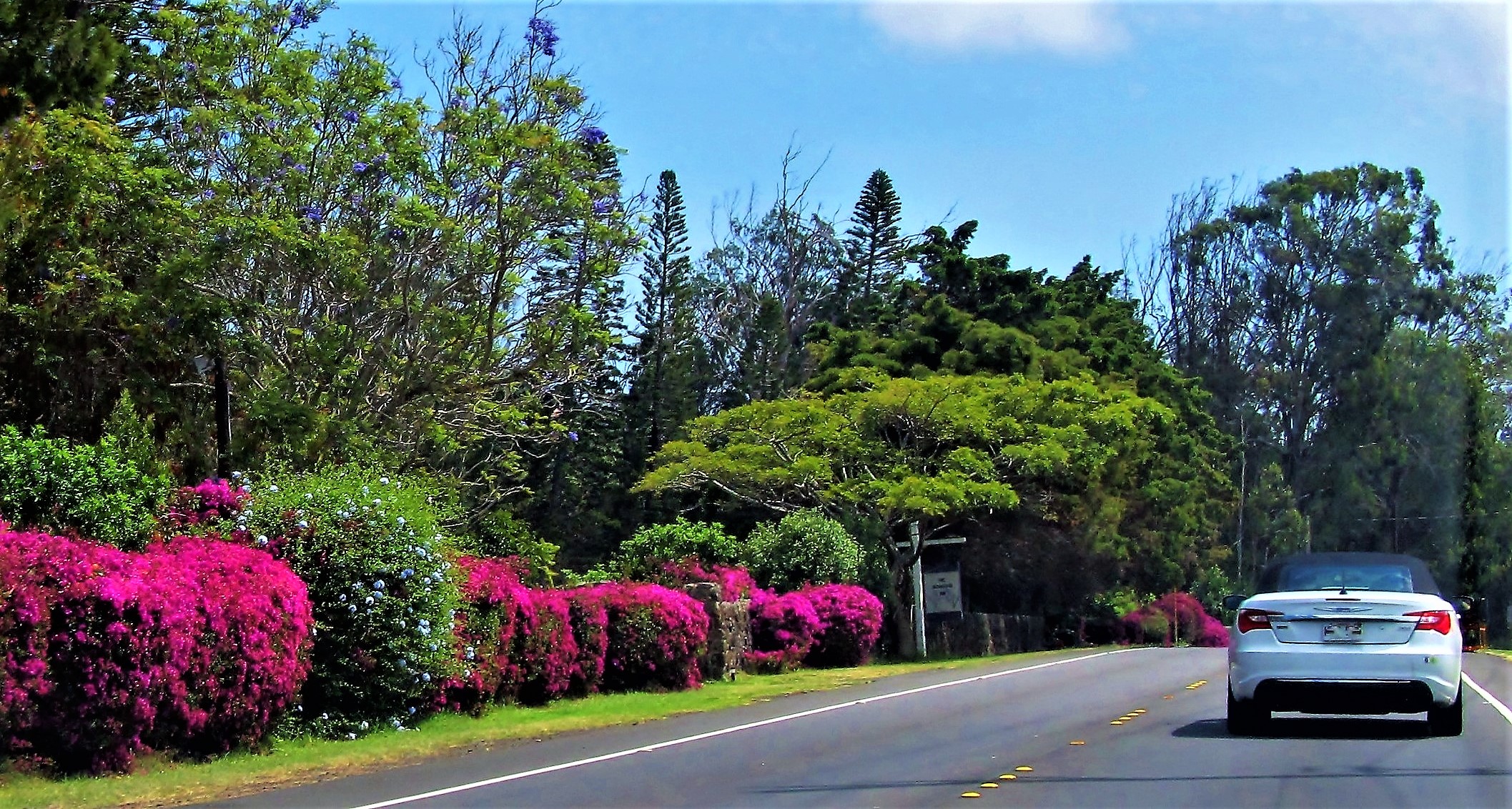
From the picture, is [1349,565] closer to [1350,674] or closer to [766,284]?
[1350,674]

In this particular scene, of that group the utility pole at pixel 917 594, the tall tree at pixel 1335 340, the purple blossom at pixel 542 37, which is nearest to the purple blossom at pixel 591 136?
the purple blossom at pixel 542 37

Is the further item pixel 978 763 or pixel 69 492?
pixel 69 492

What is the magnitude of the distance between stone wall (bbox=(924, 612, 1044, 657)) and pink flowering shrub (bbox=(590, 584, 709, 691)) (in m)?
17.5

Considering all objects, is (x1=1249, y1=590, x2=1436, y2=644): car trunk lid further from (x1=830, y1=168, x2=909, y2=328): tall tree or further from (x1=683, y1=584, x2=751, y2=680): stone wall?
(x1=830, y1=168, x2=909, y2=328): tall tree

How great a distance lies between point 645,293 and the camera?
5928 centimetres

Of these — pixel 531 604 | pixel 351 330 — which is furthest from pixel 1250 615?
pixel 351 330

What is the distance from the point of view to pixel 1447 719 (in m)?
13.4

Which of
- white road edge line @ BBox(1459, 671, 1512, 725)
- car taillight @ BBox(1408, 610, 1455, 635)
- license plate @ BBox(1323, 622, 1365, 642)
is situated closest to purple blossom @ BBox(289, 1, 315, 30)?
license plate @ BBox(1323, 622, 1365, 642)

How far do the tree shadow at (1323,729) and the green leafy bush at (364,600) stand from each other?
7555mm

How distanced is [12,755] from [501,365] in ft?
46.4

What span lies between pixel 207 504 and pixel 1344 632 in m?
11.5

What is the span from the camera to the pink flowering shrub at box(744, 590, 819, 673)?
1096 inches

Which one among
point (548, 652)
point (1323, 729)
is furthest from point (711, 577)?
point (1323, 729)

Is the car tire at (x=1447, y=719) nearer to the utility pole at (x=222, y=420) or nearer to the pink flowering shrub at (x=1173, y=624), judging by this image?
the utility pole at (x=222, y=420)
